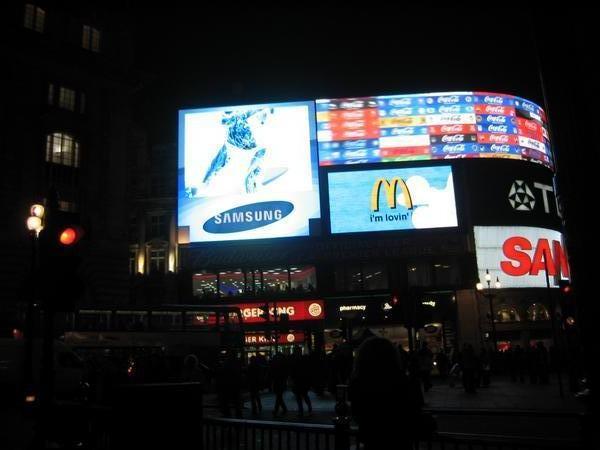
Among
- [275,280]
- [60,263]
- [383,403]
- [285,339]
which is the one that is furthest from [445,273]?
[383,403]

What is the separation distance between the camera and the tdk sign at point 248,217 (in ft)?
155

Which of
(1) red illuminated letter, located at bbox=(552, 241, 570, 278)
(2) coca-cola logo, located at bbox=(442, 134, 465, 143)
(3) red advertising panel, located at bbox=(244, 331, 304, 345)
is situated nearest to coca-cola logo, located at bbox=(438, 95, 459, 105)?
(2) coca-cola logo, located at bbox=(442, 134, 465, 143)

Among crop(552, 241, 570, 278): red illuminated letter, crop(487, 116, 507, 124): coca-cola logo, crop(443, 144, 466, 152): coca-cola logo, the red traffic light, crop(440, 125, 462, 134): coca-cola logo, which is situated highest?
crop(487, 116, 507, 124): coca-cola logo

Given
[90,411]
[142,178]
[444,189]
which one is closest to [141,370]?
[90,411]

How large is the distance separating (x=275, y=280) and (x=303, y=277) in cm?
239

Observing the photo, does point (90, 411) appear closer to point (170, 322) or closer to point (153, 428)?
point (153, 428)

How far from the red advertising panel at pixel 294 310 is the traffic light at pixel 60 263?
127 feet

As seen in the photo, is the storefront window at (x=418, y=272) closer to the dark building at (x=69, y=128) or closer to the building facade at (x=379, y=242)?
the building facade at (x=379, y=242)

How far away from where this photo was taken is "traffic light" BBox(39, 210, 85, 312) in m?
7.71

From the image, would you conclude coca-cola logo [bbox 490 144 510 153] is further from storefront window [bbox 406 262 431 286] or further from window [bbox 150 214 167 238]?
window [bbox 150 214 167 238]

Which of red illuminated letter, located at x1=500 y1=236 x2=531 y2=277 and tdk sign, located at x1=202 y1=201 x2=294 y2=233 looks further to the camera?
tdk sign, located at x1=202 y1=201 x2=294 y2=233

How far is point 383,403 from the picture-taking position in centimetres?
476

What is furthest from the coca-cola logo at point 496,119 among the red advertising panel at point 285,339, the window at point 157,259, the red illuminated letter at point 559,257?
the window at point 157,259

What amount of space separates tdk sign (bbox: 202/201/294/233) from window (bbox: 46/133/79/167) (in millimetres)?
11594
